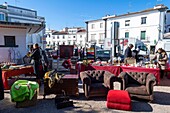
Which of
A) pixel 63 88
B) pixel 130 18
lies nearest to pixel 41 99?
pixel 63 88

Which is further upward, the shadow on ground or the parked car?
the parked car

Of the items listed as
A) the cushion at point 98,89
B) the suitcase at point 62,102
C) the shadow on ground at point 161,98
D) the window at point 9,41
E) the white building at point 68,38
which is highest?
the white building at point 68,38

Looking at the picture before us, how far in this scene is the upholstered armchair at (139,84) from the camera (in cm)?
423

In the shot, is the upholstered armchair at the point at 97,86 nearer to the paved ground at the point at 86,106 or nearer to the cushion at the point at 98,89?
the cushion at the point at 98,89

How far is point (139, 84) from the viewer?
476 cm

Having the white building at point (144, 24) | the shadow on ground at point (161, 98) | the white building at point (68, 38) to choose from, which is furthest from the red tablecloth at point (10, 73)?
the white building at point (68, 38)

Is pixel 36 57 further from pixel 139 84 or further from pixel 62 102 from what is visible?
pixel 139 84

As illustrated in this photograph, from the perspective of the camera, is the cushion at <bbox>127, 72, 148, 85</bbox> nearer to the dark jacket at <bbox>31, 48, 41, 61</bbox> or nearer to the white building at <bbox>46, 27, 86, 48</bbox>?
the dark jacket at <bbox>31, 48, 41, 61</bbox>

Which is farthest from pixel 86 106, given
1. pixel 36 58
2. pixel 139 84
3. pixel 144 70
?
pixel 36 58

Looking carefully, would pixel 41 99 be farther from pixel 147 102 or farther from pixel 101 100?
pixel 147 102

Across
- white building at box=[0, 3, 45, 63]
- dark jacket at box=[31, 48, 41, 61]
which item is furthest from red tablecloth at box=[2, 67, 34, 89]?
white building at box=[0, 3, 45, 63]

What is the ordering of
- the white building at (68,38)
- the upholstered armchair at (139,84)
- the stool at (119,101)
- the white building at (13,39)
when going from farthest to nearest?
the white building at (68,38) → the white building at (13,39) → the upholstered armchair at (139,84) → the stool at (119,101)

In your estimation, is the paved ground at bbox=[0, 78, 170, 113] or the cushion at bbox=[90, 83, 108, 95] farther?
the cushion at bbox=[90, 83, 108, 95]

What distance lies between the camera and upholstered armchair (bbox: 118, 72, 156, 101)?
13.9 feet
